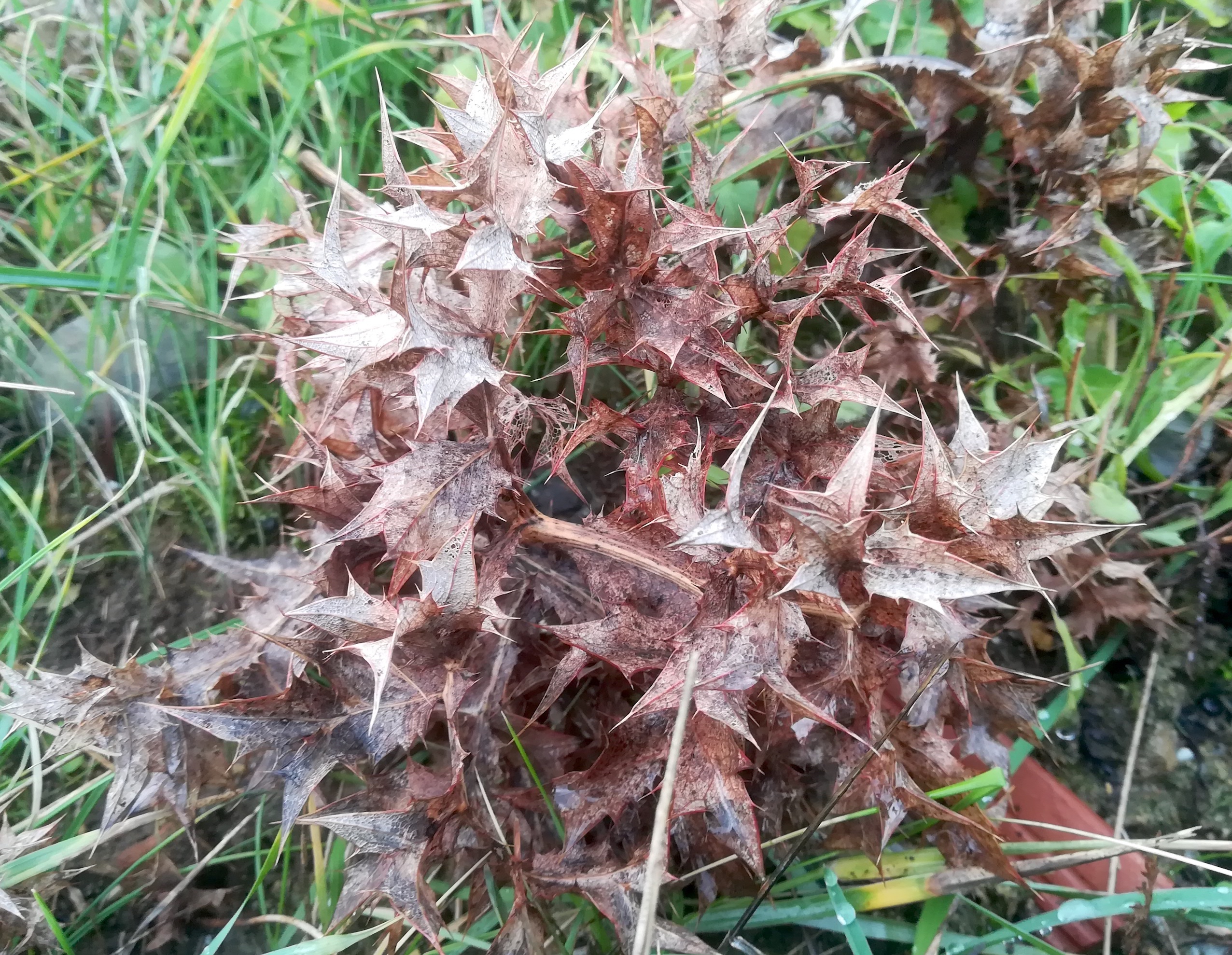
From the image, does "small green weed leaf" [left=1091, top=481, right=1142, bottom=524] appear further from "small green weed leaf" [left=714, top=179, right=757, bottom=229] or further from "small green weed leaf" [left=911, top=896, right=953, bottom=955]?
"small green weed leaf" [left=714, top=179, right=757, bottom=229]

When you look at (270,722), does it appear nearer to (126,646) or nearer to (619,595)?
(619,595)

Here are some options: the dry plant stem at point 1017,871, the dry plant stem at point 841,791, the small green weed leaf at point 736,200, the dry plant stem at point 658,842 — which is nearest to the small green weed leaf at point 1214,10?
the small green weed leaf at point 736,200

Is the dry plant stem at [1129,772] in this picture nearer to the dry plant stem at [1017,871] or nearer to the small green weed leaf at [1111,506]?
the dry plant stem at [1017,871]

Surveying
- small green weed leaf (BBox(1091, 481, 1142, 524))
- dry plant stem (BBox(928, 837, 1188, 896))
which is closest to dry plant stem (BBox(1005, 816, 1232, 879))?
dry plant stem (BBox(928, 837, 1188, 896))

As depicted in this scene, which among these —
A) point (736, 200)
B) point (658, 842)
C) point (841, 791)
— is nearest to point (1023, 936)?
point (841, 791)

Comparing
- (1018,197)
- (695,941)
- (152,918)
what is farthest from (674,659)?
(1018,197)
